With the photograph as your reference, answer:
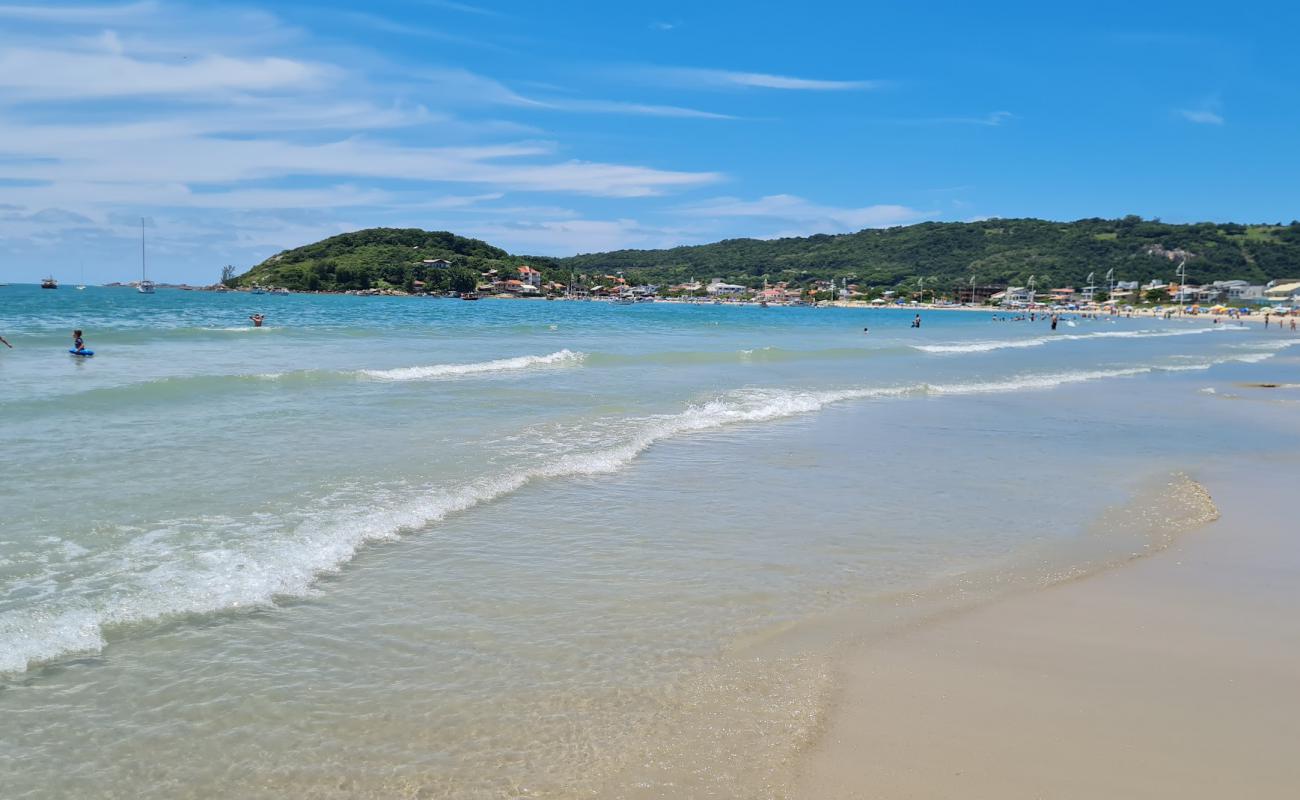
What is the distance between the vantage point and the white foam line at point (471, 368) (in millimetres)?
Result: 23203

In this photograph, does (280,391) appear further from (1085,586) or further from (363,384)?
(1085,586)

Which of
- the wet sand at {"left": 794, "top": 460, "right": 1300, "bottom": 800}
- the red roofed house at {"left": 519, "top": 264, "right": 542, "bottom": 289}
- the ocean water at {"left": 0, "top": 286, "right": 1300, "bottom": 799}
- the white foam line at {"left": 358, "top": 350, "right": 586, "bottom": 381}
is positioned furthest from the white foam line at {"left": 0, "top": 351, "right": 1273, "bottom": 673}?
the red roofed house at {"left": 519, "top": 264, "right": 542, "bottom": 289}

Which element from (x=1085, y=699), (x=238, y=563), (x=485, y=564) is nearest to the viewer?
(x=1085, y=699)

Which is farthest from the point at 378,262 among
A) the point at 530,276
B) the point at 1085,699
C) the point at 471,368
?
the point at 1085,699

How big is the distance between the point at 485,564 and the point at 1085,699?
4480 millimetres

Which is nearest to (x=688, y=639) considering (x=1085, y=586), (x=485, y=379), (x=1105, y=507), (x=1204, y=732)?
(x=1204, y=732)

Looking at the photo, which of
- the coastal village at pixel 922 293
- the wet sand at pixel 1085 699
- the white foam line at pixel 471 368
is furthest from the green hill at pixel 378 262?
the wet sand at pixel 1085 699

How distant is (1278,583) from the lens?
7254mm

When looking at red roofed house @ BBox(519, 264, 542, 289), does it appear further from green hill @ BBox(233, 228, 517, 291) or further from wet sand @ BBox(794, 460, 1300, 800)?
wet sand @ BBox(794, 460, 1300, 800)

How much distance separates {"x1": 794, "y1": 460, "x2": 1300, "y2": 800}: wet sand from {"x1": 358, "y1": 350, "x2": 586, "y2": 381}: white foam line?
62.0ft

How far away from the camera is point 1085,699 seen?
4.93 meters

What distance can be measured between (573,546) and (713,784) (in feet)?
12.9

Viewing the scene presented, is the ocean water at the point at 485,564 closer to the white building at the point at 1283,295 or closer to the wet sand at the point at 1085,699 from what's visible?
the wet sand at the point at 1085,699

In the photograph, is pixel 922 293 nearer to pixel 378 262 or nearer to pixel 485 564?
pixel 378 262
